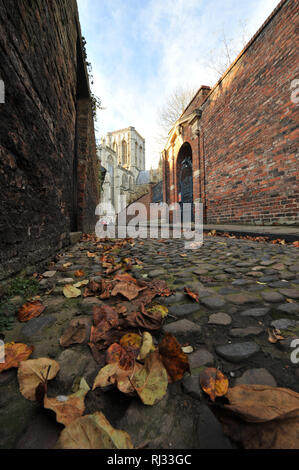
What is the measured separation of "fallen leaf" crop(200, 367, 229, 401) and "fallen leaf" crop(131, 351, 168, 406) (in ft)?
0.42

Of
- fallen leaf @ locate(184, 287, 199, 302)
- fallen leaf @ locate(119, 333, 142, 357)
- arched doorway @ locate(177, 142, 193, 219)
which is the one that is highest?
arched doorway @ locate(177, 142, 193, 219)

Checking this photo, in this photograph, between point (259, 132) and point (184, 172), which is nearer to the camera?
point (259, 132)

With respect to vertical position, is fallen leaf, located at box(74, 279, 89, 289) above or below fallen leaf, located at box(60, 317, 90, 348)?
above

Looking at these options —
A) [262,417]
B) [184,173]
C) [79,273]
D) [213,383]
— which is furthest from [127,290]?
[184,173]

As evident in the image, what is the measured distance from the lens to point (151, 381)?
662mm

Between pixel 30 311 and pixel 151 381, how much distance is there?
82 centimetres

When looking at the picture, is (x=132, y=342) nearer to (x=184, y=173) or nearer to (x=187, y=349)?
(x=187, y=349)

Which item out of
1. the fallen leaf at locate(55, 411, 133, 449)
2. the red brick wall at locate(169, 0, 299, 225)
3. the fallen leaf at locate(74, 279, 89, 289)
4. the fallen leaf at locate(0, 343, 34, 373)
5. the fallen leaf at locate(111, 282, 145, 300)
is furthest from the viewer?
the red brick wall at locate(169, 0, 299, 225)

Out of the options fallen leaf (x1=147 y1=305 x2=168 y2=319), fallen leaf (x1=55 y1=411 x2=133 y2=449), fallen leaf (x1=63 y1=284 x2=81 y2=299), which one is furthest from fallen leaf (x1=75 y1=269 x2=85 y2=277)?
fallen leaf (x1=55 y1=411 x2=133 y2=449)

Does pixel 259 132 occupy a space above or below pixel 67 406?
above

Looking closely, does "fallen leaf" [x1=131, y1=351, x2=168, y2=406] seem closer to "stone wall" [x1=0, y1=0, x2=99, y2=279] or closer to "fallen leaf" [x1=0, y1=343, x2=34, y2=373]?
"fallen leaf" [x1=0, y1=343, x2=34, y2=373]

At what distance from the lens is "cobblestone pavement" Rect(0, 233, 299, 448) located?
0.52 m

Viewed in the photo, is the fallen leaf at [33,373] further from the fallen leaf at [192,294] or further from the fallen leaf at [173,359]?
the fallen leaf at [192,294]
